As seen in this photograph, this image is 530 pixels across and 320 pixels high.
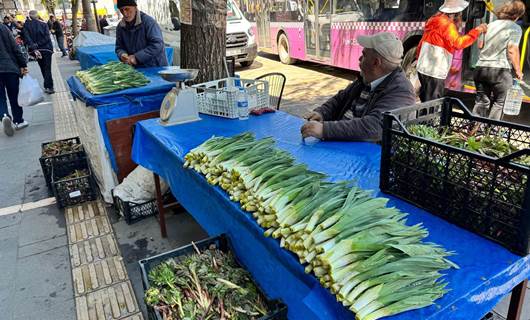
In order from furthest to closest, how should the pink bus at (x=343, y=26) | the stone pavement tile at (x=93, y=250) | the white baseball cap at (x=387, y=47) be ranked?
1. the pink bus at (x=343, y=26)
2. the stone pavement tile at (x=93, y=250)
3. the white baseball cap at (x=387, y=47)

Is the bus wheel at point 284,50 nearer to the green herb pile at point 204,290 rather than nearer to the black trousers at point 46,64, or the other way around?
the black trousers at point 46,64

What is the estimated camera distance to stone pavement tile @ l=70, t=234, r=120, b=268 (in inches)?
126

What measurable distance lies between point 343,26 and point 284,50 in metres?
3.78

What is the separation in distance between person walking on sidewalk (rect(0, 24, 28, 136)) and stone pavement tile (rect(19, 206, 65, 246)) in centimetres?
345

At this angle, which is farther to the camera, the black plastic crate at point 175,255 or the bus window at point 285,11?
the bus window at point 285,11

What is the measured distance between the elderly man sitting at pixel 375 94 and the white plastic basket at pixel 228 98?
2.62ft

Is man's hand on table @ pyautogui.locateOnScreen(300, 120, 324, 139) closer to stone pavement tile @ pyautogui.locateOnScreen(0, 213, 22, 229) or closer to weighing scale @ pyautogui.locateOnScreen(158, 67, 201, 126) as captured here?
weighing scale @ pyautogui.locateOnScreen(158, 67, 201, 126)

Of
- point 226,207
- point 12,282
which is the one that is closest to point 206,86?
point 226,207

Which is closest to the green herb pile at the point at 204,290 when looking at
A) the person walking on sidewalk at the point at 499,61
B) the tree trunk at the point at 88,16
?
the person walking on sidewalk at the point at 499,61

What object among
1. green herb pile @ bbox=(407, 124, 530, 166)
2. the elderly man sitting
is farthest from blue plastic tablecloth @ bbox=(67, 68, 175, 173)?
green herb pile @ bbox=(407, 124, 530, 166)

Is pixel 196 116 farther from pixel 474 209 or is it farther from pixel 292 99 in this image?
pixel 292 99

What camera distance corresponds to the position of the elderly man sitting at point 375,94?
2.42 metres

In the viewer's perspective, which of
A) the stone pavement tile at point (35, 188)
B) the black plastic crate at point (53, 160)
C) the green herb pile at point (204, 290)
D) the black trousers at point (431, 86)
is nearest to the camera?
the green herb pile at point (204, 290)

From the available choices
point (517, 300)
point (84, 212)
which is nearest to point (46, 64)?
point (84, 212)
